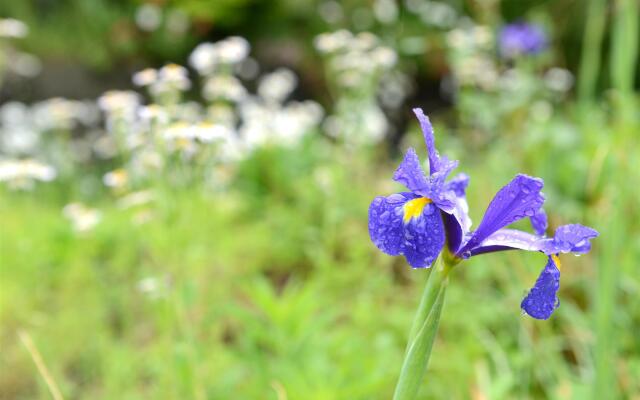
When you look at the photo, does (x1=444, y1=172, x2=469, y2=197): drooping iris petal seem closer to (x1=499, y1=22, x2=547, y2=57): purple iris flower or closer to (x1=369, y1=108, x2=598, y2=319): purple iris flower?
(x1=369, y1=108, x2=598, y2=319): purple iris flower

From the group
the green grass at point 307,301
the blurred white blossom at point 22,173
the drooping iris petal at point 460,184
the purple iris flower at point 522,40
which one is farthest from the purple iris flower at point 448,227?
the purple iris flower at point 522,40

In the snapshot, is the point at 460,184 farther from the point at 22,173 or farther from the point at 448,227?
the point at 22,173

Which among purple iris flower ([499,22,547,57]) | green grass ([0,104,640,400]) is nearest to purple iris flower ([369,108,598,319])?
green grass ([0,104,640,400])

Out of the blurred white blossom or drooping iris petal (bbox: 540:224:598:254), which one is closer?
drooping iris petal (bbox: 540:224:598:254)

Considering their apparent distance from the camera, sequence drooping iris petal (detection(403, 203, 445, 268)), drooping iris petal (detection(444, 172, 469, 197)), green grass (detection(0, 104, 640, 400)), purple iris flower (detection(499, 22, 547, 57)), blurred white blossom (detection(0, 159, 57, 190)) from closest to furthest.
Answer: drooping iris petal (detection(403, 203, 445, 268)) < drooping iris petal (detection(444, 172, 469, 197)) < green grass (detection(0, 104, 640, 400)) < blurred white blossom (detection(0, 159, 57, 190)) < purple iris flower (detection(499, 22, 547, 57))

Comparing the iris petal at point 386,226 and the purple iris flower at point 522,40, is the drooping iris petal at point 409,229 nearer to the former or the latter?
the iris petal at point 386,226

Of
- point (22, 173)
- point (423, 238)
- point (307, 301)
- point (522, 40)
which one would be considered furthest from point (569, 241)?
point (522, 40)
